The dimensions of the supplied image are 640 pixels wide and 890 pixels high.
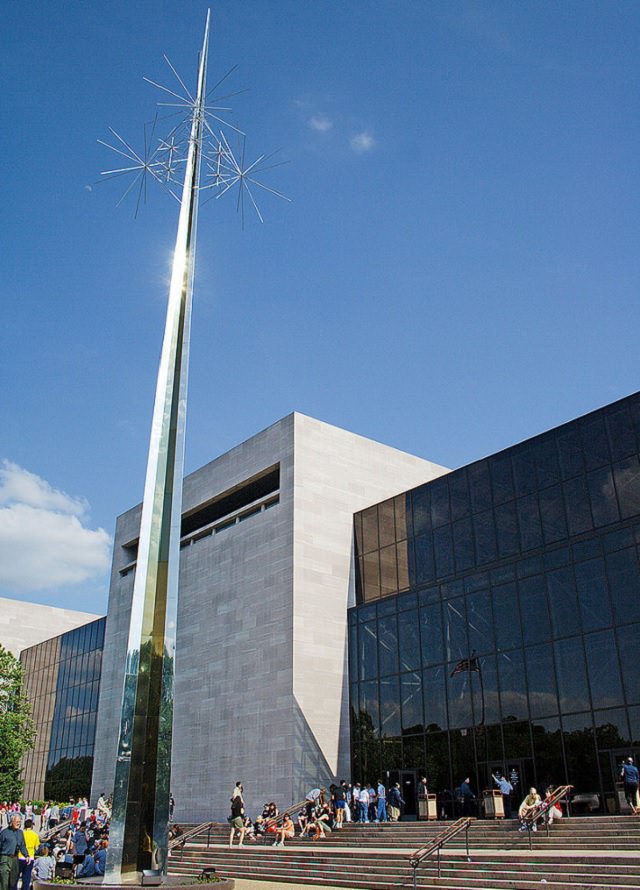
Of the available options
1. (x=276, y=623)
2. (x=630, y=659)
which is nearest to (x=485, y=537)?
(x=630, y=659)

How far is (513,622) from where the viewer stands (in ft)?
92.5

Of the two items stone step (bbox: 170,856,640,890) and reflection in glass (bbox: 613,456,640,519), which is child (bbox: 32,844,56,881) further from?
reflection in glass (bbox: 613,456,640,519)

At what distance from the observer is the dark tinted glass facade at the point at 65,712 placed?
→ 4866 cm

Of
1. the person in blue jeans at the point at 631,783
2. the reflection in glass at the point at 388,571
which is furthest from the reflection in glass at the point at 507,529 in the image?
the person in blue jeans at the point at 631,783

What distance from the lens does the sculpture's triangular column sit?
11.1 m

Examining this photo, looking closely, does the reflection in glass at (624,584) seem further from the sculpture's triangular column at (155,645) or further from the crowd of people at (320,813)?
the sculpture's triangular column at (155,645)

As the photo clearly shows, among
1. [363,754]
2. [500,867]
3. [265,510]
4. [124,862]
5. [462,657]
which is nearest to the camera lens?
[124,862]

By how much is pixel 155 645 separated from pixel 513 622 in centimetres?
1902

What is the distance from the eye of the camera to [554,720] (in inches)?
1016

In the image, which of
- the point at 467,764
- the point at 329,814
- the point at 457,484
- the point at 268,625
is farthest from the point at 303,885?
the point at 457,484

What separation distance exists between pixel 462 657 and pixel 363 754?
6689 mm

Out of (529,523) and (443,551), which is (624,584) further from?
(443,551)

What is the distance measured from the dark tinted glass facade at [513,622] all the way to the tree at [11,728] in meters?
23.1

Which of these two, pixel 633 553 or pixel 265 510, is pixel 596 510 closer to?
pixel 633 553
